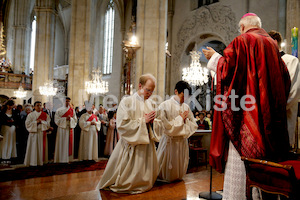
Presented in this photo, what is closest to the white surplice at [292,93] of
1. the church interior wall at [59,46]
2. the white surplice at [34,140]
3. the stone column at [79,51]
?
the white surplice at [34,140]

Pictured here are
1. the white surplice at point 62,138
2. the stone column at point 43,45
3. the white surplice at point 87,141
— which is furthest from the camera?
the stone column at point 43,45

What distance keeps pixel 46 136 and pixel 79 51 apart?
6642 mm

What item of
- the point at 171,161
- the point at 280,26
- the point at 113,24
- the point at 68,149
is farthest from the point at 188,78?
the point at 113,24

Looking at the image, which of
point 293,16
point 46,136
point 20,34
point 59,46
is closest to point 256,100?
point 46,136

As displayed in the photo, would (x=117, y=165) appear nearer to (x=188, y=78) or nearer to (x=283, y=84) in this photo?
(x=283, y=84)

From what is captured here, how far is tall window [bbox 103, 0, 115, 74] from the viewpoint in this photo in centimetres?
2353

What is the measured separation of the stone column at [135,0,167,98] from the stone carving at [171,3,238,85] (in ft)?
23.0

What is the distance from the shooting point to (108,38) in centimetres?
2388

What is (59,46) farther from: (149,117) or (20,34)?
(149,117)

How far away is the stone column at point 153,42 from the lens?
7812 millimetres

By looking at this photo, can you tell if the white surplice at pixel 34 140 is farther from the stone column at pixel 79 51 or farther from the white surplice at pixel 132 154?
the stone column at pixel 79 51

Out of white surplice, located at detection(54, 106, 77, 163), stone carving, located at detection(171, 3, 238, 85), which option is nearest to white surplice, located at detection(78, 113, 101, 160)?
white surplice, located at detection(54, 106, 77, 163)

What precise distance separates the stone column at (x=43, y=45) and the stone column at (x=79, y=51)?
494 cm

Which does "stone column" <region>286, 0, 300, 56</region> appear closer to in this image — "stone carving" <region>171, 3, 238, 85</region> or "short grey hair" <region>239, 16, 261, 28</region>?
"stone carving" <region>171, 3, 238, 85</region>
